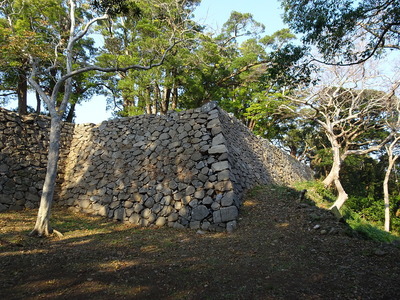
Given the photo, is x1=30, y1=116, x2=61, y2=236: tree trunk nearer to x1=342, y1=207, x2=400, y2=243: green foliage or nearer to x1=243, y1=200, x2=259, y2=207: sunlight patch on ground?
x1=243, y1=200, x2=259, y2=207: sunlight patch on ground

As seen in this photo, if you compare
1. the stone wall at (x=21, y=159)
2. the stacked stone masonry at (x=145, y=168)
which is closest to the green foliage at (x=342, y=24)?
the stacked stone masonry at (x=145, y=168)

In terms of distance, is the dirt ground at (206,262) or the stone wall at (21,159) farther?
the stone wall at (21,159)

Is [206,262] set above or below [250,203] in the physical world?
below

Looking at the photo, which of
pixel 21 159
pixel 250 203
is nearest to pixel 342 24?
pixel 250 203

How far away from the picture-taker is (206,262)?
423 centimetres

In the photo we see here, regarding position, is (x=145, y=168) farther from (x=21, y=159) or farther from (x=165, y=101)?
(x=165, y=101)

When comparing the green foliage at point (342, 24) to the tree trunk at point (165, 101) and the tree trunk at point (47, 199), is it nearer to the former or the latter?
the tree trunk at point (47, 199)

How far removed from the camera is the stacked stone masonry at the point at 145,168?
6848mm

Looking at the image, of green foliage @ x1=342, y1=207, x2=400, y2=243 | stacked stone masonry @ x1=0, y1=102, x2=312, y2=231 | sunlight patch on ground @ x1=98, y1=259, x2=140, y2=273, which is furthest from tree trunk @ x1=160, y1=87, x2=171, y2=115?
sunlight patch on ground @ x1=98, y1=259, x2=140, y2=273

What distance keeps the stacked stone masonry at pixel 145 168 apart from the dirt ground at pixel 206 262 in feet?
2.75

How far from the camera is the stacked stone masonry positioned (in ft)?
22.5

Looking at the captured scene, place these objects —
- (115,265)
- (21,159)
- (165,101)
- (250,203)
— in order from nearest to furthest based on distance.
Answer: (115,265), (250,203), (21,159), (165,101)

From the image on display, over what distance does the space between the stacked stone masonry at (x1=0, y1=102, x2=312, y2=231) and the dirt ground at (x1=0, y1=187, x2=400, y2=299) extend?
2.75 feet

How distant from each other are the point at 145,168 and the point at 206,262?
441cm
